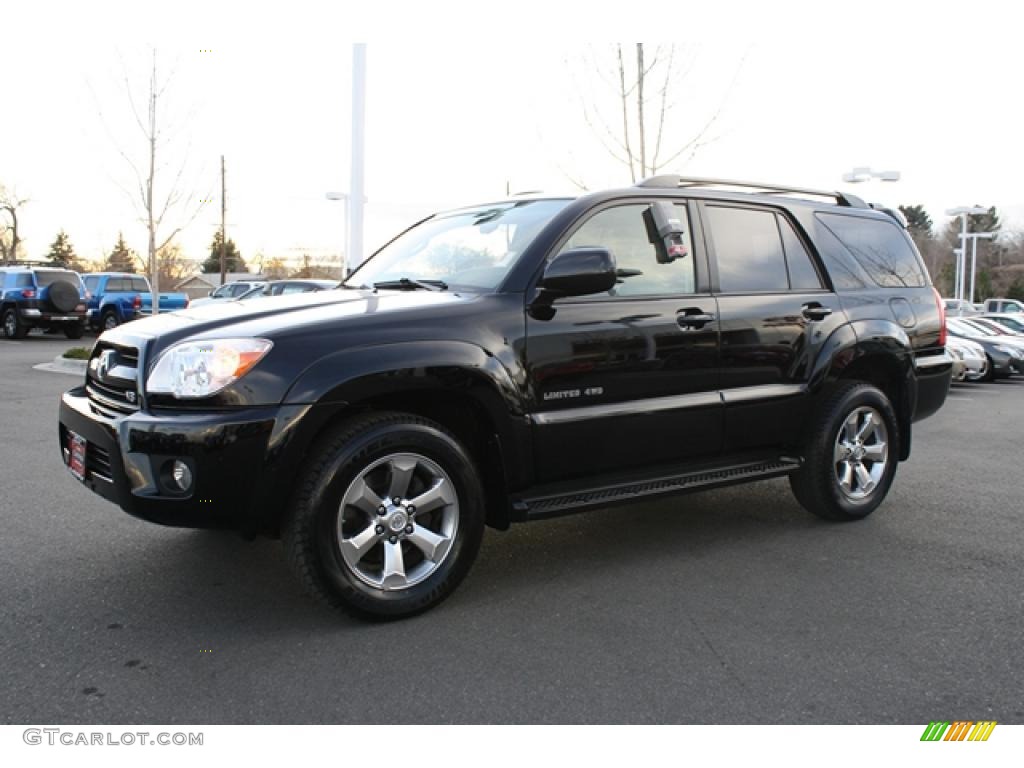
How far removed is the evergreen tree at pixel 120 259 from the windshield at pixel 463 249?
245ft

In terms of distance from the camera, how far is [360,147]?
13.1 metres

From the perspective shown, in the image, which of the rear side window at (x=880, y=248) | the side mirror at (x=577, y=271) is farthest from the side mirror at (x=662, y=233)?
the rear side window at (x=880, y=248)

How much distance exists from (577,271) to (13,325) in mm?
22914

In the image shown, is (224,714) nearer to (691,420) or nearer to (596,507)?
(596,507)

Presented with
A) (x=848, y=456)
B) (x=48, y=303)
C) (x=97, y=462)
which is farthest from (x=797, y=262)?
(x=48, y=303)

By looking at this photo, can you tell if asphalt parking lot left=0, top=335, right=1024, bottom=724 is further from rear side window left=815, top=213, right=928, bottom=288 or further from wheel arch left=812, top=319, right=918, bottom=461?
rear side window left=815, top=213, right=928, bottom=288

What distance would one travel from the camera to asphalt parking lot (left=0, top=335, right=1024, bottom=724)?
295 centimetres

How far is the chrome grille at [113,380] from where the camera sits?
3.63 meters

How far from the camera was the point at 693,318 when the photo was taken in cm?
443

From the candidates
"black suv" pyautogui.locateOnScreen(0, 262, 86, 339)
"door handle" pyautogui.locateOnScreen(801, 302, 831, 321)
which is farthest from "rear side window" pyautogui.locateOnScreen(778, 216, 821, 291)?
"black suv" pyautogui.locateOnScreen(0, 262, 86, 339)

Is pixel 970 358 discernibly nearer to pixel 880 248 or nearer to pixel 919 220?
pixel 880 248

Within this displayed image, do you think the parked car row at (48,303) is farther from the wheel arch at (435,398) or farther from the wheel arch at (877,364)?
the wheel arch at (435,398)

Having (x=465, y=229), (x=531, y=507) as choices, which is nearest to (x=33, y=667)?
(x=531, y=507)

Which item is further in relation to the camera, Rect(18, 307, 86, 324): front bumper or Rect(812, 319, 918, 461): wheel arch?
Rect(18, 307, 86, 324): front bumper
